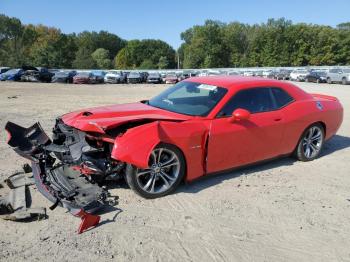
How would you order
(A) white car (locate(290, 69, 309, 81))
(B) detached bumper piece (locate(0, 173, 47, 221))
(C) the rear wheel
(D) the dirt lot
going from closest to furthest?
1. (D) the dirt lot
2. (B) detached bumper piece (locate(0, 173, 47, 221))
3. (C) the rear wheel
4. (A) white car (locate(290, 69, 309, 81))

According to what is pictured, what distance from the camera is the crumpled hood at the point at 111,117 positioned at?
462 cm

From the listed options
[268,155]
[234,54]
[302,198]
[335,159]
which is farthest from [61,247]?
[234,54]

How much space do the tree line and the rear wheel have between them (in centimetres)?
7732

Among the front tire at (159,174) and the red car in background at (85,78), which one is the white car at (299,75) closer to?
the red car in background at (85,78)

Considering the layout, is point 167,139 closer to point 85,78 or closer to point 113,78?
point 85,78

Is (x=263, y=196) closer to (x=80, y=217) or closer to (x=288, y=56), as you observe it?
(x=80, y=217)

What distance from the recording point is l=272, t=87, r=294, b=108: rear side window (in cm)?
602

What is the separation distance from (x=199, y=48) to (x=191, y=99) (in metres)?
94.2

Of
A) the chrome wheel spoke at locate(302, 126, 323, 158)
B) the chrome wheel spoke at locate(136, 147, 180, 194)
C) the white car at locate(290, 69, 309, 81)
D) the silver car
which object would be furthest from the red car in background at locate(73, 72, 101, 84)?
the chrome wheel spoke at locate(136, 147, 180, 194)

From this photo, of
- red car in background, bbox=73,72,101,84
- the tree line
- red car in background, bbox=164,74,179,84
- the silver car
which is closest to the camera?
the silver car

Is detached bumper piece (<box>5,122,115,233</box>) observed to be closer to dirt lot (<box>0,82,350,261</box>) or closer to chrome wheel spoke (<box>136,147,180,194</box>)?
dirt lot (<box>0,82,350,261</box>)

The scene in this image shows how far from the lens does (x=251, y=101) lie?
566 cm

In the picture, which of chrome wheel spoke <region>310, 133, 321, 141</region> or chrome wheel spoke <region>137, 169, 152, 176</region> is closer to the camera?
chrome wheel spoke <region>137, 169, 152, 176</region>

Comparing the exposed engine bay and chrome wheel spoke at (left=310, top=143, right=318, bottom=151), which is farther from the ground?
the exposed engine bay
